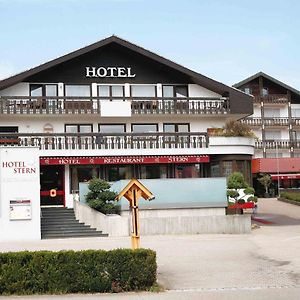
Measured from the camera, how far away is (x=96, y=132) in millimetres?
32688

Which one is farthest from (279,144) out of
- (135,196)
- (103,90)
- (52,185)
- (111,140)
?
(135,196)

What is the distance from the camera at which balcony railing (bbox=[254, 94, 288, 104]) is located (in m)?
61.0

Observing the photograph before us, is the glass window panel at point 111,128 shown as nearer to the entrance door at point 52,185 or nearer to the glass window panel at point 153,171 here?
the glass window panel at point 153,171

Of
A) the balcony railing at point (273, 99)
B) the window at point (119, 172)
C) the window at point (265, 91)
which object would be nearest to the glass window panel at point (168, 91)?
the window at point (119, 172)

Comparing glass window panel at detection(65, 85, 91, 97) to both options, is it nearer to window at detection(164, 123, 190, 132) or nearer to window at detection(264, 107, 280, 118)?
window at detection(164, 123, 190, 132)

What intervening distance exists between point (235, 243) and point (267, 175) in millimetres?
31255

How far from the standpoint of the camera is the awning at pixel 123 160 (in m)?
30.6

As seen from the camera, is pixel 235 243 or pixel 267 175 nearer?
pixel 235 243

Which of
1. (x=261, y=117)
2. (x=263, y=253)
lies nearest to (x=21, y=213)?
(x=263, y=253)

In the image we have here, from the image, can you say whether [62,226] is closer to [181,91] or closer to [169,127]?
[169,127]

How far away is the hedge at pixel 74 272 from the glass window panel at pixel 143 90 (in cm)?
2246

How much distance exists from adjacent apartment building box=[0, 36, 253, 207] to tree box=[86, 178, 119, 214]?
5.41m

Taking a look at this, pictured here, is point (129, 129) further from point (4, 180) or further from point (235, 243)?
point (235, 243)

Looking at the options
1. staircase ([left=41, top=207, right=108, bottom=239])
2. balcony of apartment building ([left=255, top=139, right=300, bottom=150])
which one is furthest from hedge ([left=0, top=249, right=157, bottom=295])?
balcony of apartment building ([left=255, top=139, right=300, bottom=150])
